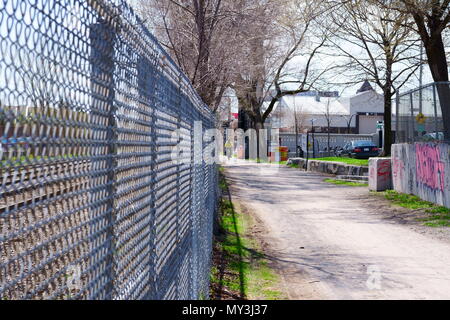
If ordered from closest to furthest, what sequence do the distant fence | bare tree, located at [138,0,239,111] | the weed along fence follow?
the weed along fence
bare tree, located at [138,0,239,111]
the distant fence

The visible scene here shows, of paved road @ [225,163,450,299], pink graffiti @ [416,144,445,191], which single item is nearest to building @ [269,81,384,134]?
pink graffiti @ [416,144,445,191]

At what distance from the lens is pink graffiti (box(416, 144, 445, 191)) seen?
55.0 ft

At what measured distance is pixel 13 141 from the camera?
60.4 inches

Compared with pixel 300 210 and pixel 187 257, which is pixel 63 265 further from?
pixel 300 210

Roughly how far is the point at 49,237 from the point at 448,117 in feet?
52.9

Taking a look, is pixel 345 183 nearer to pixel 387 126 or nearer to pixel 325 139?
pixel 387 126

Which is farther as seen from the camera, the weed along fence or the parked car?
the parked car

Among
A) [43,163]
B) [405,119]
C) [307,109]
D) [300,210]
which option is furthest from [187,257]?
[307,109]

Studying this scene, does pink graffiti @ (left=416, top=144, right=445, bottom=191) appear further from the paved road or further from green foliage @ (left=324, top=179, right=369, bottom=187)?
green foliage @ (left=324, top=179, right=369, bottom=187)

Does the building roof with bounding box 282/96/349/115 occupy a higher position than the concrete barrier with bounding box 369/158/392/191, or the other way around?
the building roof with bounding box 282/96/349/115

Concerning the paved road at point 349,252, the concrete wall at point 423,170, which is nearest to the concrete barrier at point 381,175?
the concrete wall at point 423,170

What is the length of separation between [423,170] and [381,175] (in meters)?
3.86

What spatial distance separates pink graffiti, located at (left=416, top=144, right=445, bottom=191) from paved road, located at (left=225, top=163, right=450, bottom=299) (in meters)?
1.72

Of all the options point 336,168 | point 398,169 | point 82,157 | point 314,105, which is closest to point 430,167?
point 398,169
